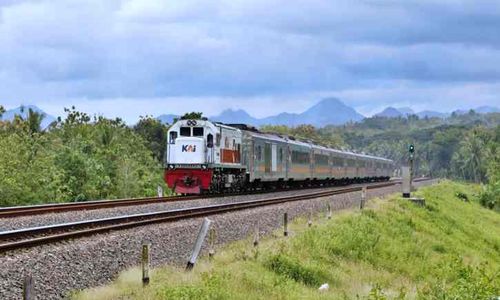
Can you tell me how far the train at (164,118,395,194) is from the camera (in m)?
32.5

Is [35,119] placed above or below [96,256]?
above

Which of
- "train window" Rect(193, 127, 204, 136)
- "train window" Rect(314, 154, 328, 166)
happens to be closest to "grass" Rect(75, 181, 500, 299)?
"train window" Rect(193, 127, 204, 136)

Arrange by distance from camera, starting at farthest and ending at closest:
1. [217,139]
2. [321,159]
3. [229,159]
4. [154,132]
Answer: [154,132] < [321,159] < [229,159] < [217,139]

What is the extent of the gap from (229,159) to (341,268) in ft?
56.3

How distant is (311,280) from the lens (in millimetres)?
15820

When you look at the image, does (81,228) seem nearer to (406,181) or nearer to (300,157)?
(406,181)

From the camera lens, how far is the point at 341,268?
18.5 meters

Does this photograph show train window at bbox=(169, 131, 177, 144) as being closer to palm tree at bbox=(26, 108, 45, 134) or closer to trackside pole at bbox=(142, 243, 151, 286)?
trackside pole at bbox=(142, 243, 151, 286)

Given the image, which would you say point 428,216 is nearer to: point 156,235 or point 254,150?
point 254,150

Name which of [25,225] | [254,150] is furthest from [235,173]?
[25,225]

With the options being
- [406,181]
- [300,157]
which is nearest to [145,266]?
[406,181]

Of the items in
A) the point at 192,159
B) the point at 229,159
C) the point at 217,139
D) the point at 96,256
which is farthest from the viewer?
the point at 229,159

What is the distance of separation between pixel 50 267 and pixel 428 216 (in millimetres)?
28911

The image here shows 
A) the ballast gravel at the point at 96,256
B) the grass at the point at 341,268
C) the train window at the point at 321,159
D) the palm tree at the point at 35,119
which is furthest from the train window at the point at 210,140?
the palm tree at the point at 35,119
